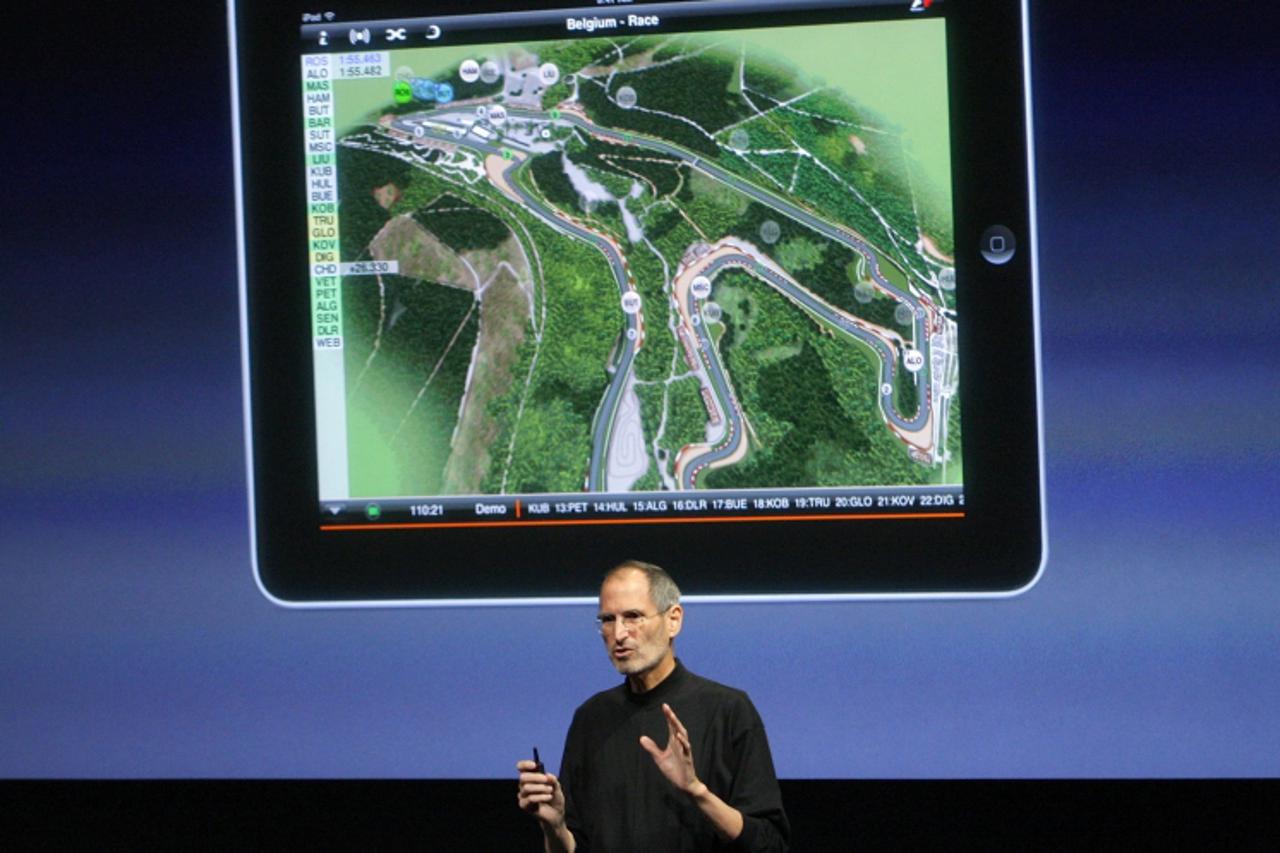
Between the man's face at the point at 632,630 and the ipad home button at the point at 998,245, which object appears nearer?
the man's face at the point at 632,630

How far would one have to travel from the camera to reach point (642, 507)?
3.26 meters

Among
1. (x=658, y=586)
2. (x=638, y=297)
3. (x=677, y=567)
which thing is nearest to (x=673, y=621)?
(x=658, y=586)

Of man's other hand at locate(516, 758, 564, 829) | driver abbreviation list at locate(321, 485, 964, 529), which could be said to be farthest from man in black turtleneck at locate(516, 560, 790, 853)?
driver abbreviation list at locate(321, 485, 964, 529)

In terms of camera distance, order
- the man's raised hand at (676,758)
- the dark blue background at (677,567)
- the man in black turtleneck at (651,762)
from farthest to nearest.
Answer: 1. the dark blue background at (677,567)
2. the man in black turtleneck at (651,762)
3. the man's raised hand at (676,758)

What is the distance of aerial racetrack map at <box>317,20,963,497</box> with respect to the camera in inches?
124

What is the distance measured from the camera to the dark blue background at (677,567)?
3.10 m

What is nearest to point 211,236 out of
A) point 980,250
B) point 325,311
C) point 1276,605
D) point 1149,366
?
point 325,311

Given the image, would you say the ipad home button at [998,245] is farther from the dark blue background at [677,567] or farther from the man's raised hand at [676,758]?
the man's raised hand at [676,758]

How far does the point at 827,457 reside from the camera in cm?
319

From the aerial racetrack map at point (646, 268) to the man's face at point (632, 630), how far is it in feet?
2.37

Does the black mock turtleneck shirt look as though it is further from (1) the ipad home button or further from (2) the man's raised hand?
(1) the ipad home button

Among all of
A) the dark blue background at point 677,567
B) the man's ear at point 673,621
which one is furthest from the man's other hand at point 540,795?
the dark blue background at point 677,567

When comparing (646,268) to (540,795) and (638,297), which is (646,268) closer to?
(638,297)

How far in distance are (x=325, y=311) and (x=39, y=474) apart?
0.74m
